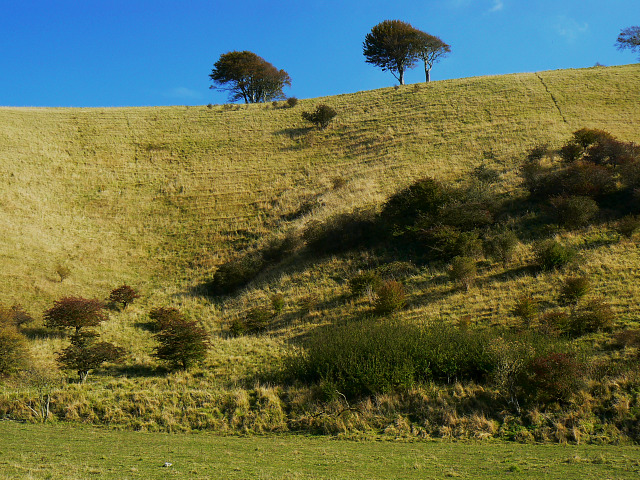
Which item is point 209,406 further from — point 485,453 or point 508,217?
point 508,217

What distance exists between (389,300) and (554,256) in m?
8.77

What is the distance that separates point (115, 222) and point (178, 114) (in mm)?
28361

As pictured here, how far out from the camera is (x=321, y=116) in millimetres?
54875

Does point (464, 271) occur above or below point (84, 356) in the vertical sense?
above

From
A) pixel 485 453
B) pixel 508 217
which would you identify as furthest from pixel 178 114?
pixel 485 453

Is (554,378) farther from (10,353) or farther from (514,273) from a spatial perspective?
(10,353)

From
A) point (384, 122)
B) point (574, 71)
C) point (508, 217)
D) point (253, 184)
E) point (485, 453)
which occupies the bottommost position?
point (485, 453)

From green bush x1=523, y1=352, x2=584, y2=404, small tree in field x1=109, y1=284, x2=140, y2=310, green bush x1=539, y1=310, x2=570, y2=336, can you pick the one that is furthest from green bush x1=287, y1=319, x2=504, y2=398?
small tree in field x1=109, y1=284, x2=140, y2=310

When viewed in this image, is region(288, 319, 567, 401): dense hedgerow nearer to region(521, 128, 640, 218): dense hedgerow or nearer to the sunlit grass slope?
region(521, 128, 640, 218): dense hedgerow

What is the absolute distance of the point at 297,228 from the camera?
3400 cm

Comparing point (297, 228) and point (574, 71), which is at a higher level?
point (574, 71)

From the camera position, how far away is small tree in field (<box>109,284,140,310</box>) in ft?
93.1

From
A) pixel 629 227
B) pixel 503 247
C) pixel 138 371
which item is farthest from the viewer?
pixel 503 247

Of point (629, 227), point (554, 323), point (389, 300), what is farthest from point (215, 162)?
point (554, 323)
